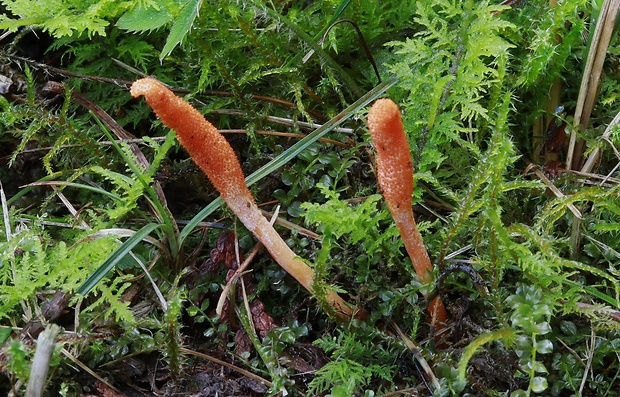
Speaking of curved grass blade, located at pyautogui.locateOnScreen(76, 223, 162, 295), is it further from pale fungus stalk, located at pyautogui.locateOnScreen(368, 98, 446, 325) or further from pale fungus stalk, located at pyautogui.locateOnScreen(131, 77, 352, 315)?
pale fungus stalk, located at pyautogui.locateOnScreen(368, 98, 446, 325)

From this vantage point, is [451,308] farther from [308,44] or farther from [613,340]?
[308,44]

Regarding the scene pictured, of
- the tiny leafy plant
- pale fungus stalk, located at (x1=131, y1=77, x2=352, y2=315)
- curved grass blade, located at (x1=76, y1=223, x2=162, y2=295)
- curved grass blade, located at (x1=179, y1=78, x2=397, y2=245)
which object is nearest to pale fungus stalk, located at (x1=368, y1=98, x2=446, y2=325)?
the tiny leafy plant

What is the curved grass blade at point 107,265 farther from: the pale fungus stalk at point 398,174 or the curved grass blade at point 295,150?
the pale fungus stalk at point 398,174

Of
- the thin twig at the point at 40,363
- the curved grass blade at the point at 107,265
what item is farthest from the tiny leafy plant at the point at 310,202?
the thin twig at the point at 40,363

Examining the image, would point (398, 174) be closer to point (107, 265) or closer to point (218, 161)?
point (218, 161)

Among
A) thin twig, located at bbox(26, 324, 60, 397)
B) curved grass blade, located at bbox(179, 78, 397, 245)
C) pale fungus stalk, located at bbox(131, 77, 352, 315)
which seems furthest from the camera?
curved grass blade, located at bbox(179, 78, 397, 245)
